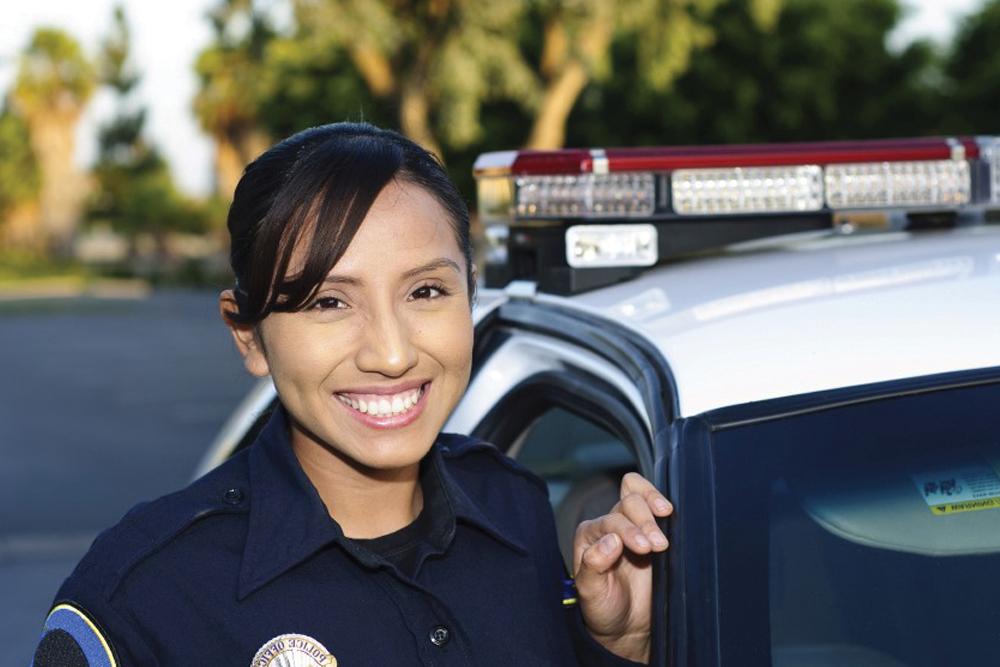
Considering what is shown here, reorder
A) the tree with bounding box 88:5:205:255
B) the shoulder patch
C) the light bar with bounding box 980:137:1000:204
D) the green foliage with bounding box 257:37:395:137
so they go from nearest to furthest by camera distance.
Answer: the shoulder patch < the light bar with bounding box 980:137:1000:204 < the green foliage with bounding box 257:37:395:137 < the tree with bounding box 88:5:205:255

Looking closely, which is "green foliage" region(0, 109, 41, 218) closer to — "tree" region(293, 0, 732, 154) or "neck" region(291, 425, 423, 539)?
"tree" region(293, 0, 732, 154)

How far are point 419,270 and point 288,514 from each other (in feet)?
0.98

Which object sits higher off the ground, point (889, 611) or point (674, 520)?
point (674, 520)

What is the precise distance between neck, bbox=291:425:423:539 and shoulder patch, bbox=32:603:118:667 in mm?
305

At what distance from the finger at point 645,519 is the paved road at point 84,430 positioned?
15.2ft

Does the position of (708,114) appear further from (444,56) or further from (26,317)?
(26,317)

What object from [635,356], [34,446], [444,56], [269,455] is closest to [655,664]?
[635,356]

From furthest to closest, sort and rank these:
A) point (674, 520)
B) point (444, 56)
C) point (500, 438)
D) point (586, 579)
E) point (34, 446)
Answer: point (444, 56) < point (34, 446) < point (500, 438) < point (586, 579) < point (674, 520)

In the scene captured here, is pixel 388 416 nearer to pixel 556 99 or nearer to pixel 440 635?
pixel 440 635

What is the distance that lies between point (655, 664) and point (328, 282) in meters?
0.53

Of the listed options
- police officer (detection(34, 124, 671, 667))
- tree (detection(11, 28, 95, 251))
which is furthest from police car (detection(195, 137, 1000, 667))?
tree (detection(11, 28, 95, 251))

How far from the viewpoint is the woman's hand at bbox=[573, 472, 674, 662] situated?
57.2 inches

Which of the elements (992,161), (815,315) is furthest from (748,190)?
A: (815,315)

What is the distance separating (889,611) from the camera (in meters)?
1.45
